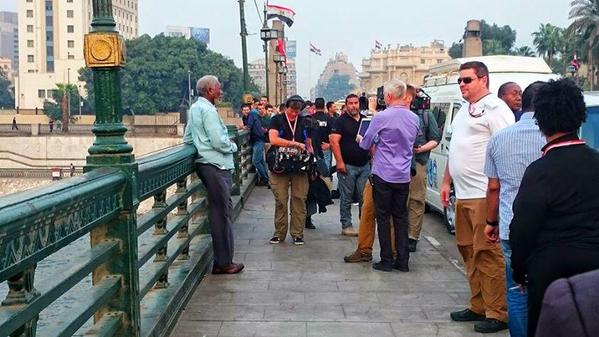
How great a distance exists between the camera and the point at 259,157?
50.8ft

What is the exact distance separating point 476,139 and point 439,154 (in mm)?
5739

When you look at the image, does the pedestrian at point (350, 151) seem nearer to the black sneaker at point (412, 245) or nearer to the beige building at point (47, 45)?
the black sneaker at point (412, 245)

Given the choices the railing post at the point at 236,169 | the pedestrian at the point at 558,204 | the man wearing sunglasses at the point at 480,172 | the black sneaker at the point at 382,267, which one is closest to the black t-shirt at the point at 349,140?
the black sneaker at the point at 382,267

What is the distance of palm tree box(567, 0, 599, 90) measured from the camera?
5847cm

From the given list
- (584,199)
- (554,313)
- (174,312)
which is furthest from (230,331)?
(554,313)

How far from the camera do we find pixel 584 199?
→ 349 cm

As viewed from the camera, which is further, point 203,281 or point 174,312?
point 203,281

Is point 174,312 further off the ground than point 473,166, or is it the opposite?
point 473,166

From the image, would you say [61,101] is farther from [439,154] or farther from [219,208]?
[219,208]

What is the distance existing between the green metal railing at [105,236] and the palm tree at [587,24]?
5727 centimetres

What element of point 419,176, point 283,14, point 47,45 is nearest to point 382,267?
point 419,176

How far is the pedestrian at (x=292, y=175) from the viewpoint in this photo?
8945 millimetres

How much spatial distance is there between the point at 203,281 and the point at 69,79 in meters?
115

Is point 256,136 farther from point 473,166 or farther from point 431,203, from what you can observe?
Result: point 473,166
